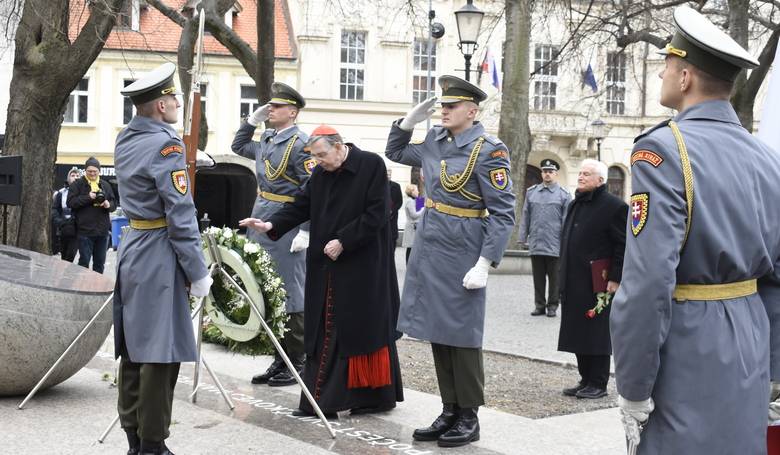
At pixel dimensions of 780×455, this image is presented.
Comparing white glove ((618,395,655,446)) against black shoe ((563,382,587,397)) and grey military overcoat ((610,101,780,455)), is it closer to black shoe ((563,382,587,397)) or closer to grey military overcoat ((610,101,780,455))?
grey military overcoat ((610,101,780,455))


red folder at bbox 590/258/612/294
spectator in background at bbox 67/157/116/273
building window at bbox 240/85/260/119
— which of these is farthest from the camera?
building window at bbox 240/85/260/119

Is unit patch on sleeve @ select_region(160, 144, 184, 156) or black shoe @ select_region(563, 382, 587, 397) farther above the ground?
unit patch on sleeve @ select_region(160, 144, 184, 156)

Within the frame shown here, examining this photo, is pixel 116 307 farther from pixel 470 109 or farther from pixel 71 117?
pixel 71 117

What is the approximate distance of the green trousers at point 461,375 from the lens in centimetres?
628

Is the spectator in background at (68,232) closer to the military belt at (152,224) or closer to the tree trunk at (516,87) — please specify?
the tree trunk at (516,87)

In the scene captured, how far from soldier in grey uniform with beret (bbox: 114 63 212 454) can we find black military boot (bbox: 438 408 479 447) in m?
1.59

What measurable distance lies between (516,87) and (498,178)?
15.4 metres

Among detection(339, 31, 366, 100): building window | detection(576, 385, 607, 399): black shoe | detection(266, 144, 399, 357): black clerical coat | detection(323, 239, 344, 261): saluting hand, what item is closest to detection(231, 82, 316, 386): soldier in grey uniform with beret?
detection(266, 144, 399, 357): black clerical coat

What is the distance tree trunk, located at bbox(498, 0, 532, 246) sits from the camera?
21.2m

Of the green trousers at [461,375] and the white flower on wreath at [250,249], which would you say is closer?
the green trousers at [461,375]

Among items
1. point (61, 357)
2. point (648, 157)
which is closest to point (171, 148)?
point (61, 357)

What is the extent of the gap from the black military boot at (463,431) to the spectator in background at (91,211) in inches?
415

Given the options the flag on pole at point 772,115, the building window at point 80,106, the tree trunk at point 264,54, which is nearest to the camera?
the flag on pole at point 772,115

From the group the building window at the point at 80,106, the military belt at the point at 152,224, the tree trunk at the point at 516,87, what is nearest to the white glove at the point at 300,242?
the military belt at the point at 152,224
